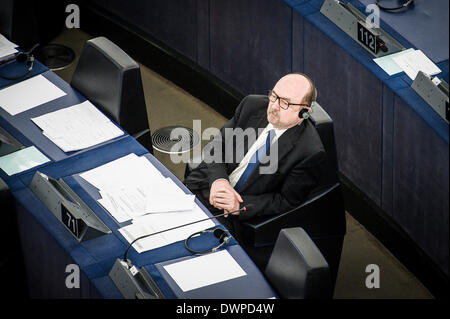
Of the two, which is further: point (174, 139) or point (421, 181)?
point (174, 139)

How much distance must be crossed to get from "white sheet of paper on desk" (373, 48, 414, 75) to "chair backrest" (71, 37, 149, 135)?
1.28 metres

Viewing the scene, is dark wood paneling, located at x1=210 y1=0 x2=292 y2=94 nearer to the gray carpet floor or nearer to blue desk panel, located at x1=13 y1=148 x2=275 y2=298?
the gray carpet floor

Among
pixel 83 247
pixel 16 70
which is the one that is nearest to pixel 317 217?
pixel 83 247

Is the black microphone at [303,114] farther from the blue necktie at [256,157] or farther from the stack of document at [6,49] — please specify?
the stack of document at [6,49]

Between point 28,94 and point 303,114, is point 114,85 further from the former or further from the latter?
point 303,114

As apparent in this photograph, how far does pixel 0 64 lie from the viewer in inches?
191

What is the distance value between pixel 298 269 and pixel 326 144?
904 millimetres

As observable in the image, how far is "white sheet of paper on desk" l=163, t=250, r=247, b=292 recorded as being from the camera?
3.51m

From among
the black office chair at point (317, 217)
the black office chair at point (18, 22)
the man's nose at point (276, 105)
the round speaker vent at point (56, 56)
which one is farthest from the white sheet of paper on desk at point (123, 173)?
the round speaker vent at point (56, 56)

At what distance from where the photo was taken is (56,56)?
6.46 metres

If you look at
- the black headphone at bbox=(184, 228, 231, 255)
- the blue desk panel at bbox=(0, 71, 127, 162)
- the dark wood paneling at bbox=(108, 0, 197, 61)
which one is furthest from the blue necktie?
the dark wood paneling at bbox=(108, 0, 197, 61)

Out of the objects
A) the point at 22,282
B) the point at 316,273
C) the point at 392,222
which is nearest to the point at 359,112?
the point at 392,222

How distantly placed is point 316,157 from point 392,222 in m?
0.90

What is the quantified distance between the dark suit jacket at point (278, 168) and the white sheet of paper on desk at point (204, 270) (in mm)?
487
